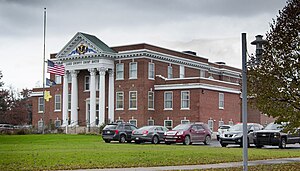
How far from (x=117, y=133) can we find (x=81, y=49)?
2352 centimetres

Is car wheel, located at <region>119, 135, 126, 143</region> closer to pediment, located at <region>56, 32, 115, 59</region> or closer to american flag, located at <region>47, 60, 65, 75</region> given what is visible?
american flag, located at <region>47, 60, 65, 75</region>

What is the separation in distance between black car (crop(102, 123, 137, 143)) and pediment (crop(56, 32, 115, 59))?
67.2 ft

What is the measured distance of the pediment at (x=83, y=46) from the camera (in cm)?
5882

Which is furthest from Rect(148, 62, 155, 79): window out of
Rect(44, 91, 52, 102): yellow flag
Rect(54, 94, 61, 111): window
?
Rect(54, 94, 61, 111): window

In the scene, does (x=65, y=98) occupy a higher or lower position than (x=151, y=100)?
higher

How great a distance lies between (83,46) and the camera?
59.9m

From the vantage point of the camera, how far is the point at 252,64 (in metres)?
19.5

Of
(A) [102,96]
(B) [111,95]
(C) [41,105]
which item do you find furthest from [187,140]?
(C) [41,105]

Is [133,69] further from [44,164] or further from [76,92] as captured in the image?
[44,164]

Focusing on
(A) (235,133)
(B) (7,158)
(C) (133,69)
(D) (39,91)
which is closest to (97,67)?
Answer: (C) (133,69)

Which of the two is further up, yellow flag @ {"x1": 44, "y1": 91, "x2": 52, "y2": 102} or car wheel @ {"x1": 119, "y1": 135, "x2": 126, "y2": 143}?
yellow flag @ {"x1": 44, "y1": 91, "x2": 52, "y2": 102}

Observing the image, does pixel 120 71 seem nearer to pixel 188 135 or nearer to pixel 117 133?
pixel 117 133

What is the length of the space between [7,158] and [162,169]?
6.22m

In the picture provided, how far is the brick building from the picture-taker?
2245 inches
